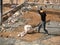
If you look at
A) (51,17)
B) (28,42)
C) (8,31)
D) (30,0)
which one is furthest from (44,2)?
(28,42)

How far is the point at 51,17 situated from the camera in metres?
22.4

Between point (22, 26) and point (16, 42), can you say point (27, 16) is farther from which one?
point (16, 42)

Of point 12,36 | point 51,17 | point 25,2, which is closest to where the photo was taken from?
point 12,36

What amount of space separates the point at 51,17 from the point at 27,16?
1978 millimetres

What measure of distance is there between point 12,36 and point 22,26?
251 cm

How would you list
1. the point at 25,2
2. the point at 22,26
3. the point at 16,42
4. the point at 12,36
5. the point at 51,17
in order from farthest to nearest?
1. the point at 25,2
2. the point at 51,17
3. the point at 22,26
4. the point at 12,36
5. the point at 16,42

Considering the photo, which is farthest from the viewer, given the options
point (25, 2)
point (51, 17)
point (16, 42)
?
point (25, 2)

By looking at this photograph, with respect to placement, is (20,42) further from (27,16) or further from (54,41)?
(27,16)

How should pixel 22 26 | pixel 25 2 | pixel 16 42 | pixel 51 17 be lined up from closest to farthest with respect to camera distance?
pixel 16 42 < pixel 22 26 < pixel 51 17 < pixel 25 2

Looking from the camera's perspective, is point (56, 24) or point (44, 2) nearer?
point (56, 24)

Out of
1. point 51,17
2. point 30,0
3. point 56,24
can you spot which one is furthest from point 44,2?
point 56,24

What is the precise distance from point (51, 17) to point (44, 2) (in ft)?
14.7

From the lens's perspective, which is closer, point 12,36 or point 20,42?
point 20,42

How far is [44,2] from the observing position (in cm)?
2664
